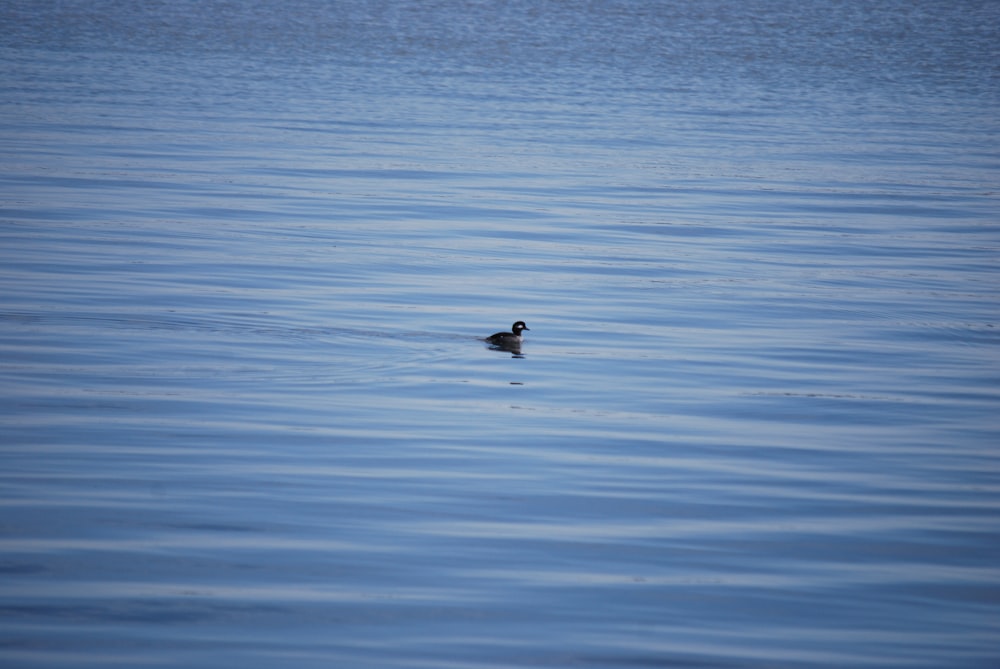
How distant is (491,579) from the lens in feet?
29.6

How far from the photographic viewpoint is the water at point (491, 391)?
8.63 metres

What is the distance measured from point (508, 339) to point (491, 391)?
4.93 feet

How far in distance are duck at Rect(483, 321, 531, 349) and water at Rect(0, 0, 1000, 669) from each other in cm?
17

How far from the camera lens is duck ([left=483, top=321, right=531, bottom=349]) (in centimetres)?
1530

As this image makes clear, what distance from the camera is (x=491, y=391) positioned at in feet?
45.7

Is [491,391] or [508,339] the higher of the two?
[508,339]

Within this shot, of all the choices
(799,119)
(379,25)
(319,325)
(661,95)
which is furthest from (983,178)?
(379,25)

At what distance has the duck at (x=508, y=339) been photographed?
50.2 feet

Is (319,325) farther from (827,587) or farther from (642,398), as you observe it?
(827,587)

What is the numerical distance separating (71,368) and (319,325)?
297cm

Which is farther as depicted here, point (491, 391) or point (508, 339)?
point (508, 339)

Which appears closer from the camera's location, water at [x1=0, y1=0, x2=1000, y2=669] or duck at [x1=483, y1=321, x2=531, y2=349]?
water at [x1=0, y1=0, x2=1000, y2=669]

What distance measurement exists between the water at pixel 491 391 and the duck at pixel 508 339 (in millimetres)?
170

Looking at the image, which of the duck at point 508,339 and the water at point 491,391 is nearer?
the water at point 491,391
